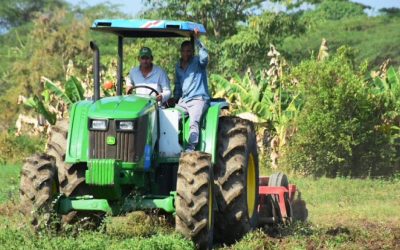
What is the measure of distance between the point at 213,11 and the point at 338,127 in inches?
497

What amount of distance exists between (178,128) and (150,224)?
0.96 m

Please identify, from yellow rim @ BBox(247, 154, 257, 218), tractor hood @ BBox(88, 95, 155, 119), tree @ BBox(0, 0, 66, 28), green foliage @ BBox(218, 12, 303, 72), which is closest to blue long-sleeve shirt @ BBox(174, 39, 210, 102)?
tractor hood @ BBox(88, 95, 155, 119)

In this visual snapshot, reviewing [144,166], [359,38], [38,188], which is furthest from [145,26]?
[359,38]

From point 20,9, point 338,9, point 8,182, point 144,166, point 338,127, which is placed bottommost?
point 8,182

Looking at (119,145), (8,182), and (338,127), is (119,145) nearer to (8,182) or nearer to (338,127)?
(8,182)

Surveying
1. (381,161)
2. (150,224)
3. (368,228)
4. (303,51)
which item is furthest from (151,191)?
(303,51)

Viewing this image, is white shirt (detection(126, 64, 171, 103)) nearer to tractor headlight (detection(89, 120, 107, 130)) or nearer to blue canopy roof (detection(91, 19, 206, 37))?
blue canopy roof (detection(91, 19, 206, 37))

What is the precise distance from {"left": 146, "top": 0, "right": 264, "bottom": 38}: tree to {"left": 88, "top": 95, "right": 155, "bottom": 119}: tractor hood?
2091 centimetres

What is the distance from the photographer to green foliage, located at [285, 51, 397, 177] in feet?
61.8

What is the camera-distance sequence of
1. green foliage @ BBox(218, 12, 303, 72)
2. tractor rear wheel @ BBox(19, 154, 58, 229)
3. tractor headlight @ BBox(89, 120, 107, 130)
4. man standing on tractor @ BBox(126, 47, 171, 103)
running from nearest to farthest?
1. tractor rear wheel @ BBox(19, 154, 58, 229)
2. tractor headlight @ BBox(89, 120, 107, 130)
3. man standing on tractor @ BBox(126, 47, 171, 103)
4. green foliage @ BBox(218, 12, 303, 72)

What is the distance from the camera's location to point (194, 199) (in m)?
8.18

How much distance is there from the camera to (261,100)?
20.8m

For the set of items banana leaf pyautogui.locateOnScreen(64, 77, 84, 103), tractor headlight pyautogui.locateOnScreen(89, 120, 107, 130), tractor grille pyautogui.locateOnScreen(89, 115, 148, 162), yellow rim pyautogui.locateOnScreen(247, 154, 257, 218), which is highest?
tractor headlight pyautogui.locateOnScreen(89, 120, 107, 130)

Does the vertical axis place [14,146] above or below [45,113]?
below
